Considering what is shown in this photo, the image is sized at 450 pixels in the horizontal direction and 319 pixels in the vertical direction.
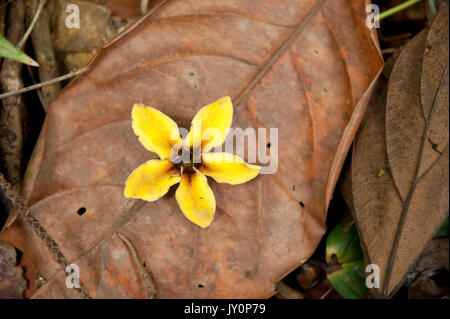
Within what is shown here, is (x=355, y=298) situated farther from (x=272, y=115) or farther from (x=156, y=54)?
(x=156, y=54)

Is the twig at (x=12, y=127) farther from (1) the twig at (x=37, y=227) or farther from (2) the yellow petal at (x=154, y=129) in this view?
(2) the yellow petal at (x=154, y=129)

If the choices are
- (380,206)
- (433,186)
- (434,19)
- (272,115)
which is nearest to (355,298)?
(380,206)

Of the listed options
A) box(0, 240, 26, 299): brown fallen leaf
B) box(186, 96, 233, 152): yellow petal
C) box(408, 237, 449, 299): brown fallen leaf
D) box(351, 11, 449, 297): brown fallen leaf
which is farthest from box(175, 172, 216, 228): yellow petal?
box(408, 237, 449, 299): brown fallen leaf

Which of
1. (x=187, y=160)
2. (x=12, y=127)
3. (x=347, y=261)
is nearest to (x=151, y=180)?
(x=187, y=160)

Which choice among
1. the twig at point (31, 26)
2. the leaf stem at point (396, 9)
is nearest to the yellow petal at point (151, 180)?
the twig at point (31, 26)

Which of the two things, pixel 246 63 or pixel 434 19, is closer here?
pixel 246 63
